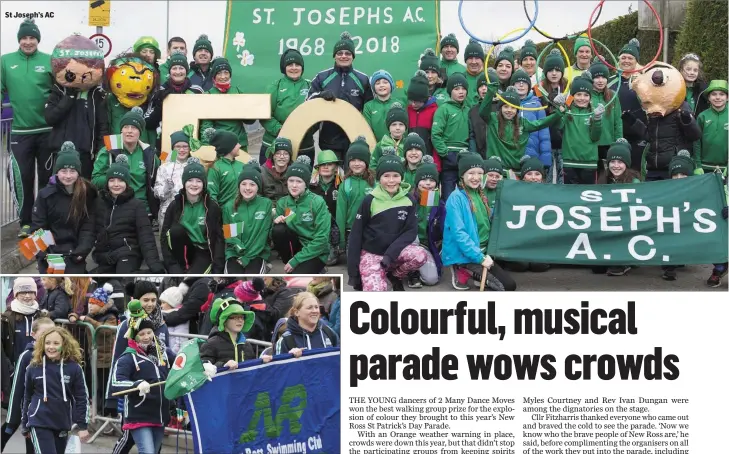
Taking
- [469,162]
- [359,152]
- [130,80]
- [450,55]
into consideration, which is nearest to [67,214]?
[130,80]

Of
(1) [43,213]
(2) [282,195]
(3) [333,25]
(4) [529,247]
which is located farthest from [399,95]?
(1) [43,213]

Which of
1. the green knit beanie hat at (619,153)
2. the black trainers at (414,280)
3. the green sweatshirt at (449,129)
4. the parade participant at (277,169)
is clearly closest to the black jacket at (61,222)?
the parade participant at (277,169)

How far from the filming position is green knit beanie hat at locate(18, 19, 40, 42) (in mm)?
9883

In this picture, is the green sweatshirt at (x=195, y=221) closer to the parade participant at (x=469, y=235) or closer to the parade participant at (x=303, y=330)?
the parade participant at (x=303, y=330)

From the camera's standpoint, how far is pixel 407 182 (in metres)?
9.18

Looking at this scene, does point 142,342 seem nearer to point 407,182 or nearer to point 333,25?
point 407,182

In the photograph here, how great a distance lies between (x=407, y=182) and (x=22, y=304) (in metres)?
3.21

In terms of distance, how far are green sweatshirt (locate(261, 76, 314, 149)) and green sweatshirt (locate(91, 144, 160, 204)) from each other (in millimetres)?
1401

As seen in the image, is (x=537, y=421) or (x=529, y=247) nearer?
(x=537, y=421)

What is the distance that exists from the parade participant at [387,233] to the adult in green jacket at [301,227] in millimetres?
362

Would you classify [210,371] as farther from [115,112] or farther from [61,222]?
[115,112]

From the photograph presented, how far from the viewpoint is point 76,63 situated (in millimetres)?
9805

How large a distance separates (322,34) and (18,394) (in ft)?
19.3

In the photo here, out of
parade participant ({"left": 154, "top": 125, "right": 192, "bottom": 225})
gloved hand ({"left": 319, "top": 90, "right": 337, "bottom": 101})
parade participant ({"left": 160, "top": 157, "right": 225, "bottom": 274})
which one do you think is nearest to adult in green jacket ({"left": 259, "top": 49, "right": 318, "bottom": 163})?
gloved hand ({"left": 319, "top": 90, "right": 337, "bottom": 101})
